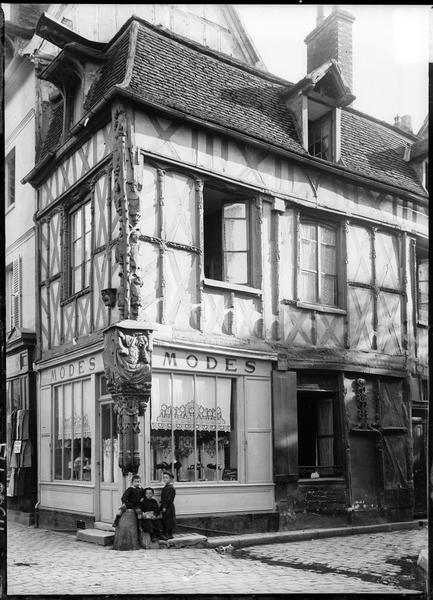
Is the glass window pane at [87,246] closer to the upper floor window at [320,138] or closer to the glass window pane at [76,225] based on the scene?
the glass window pane at [76,225]

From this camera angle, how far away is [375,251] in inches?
337

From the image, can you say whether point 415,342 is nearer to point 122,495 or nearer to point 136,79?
point 122,495

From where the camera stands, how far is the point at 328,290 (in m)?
8.52

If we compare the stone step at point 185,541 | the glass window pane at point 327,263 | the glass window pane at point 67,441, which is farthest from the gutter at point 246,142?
the stone step at point 185,541

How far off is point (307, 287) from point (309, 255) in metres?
0.33

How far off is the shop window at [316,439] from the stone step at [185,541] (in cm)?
117

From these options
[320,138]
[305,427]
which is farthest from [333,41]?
[305,427]

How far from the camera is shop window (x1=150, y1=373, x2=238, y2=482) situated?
811 centimetres

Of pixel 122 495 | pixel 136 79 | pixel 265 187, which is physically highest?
pixel 136 79

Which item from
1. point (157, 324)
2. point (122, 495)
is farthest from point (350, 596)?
point (157, 324)

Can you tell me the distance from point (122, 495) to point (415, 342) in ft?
10.2

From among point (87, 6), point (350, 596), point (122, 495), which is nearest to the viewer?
point (350, 596)

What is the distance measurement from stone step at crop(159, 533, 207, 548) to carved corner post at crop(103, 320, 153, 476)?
3.28 feet

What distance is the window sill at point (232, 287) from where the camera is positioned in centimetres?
841
